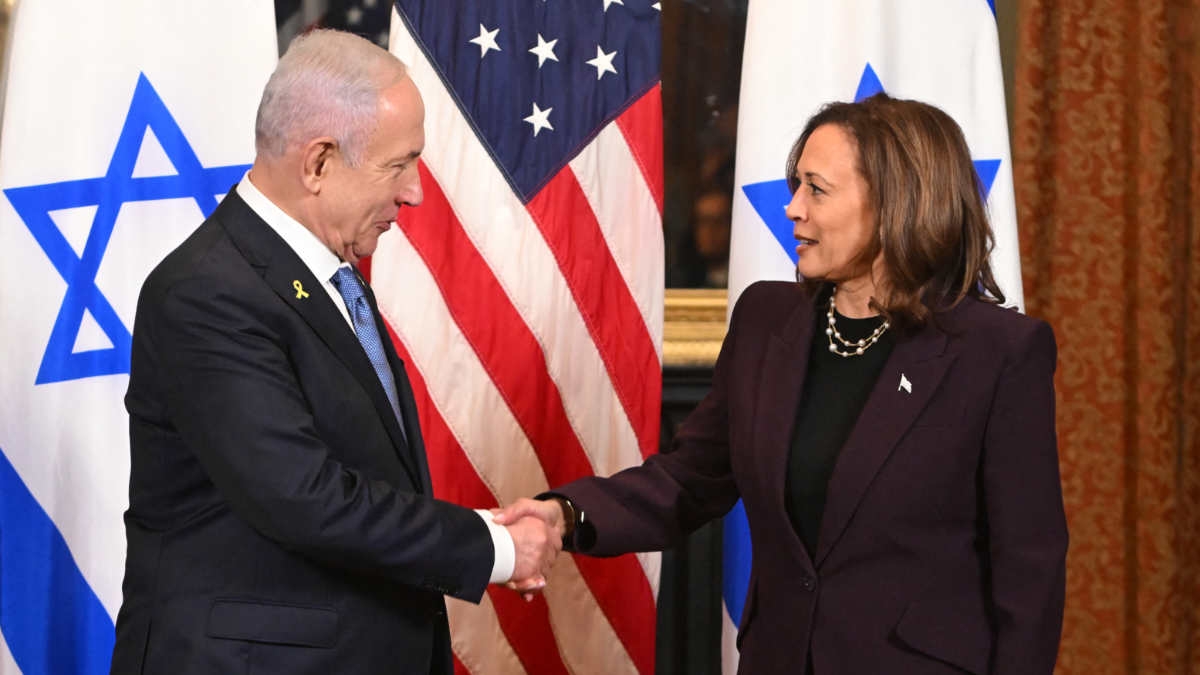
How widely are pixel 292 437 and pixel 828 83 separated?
5.89 ft

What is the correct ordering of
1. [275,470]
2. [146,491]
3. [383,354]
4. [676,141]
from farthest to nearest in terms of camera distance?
1. [676,141]
2. [383,354]
3. [146,491]
4. [275,470]

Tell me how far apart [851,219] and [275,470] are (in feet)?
3.37

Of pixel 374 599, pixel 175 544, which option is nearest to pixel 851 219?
pixel 374 599

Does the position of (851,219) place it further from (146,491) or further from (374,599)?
(146,491)

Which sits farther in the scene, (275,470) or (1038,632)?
(1038,632)

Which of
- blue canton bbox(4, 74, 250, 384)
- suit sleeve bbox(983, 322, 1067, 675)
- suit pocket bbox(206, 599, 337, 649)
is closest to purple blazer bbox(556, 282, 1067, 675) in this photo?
suit sleeve bbox(983, 322, 1067, 675)

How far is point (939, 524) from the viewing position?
2121 mm

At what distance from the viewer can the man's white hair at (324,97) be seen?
2078mm

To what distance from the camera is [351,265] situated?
228cm

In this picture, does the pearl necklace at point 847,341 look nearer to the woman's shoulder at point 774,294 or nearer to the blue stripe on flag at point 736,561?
the woman's shoulder at point 774,294

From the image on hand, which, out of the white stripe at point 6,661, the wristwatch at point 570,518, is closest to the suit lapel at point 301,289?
the wristwatch at point 570,518

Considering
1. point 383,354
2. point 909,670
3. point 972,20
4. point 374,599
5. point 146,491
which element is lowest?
point 909,670

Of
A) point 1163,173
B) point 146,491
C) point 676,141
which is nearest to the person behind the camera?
point 146,491

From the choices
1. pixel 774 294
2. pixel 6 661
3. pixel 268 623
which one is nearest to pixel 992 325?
pixel 774 294
